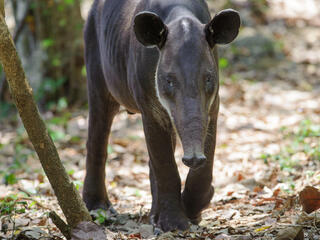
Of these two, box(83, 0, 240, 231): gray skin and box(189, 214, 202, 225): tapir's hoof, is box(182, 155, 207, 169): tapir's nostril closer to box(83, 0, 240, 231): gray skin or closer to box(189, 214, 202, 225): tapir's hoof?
box(83, 0, 240, 231): gray skin

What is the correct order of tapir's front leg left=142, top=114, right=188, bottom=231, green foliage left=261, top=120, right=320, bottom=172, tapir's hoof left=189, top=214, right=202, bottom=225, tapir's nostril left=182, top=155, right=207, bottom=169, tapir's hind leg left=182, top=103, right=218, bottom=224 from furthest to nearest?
green foliage left=261, top=120, right=320, bottom=172
tapir's hoof left=189, top=214, right=202, bottom=225
tapir's hind leg left=182, top=103, right=218, bottom=224
tapir's front leg left=142, top=114, right=188, bottom=231
tapir's nostril left=182, top=155, right=207, bottom=169

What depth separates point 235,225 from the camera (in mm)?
4438

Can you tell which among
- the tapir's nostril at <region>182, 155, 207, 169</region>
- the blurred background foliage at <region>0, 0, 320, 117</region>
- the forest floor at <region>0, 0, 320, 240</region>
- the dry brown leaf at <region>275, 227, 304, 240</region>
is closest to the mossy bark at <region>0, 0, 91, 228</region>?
the forest floor at <region>0, 0, 320, 240</region>

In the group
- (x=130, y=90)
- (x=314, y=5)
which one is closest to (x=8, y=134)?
(x=130, y=90)

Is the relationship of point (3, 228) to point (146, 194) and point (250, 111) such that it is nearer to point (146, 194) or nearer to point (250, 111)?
point (146, 194)

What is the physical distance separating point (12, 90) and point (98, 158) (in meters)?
2.43

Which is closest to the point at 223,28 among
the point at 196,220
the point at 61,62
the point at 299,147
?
the point at 196,220

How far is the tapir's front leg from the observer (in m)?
4.64

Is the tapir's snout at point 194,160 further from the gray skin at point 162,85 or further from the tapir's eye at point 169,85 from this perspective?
the tapir's eye at point 169,85

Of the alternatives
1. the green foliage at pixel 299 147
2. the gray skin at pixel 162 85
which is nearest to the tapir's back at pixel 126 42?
the gray skin at pixel 162 85

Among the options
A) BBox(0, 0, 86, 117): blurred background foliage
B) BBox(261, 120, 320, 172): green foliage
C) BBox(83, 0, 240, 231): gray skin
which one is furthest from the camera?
BBox(0, 0, 86, 117): blurred background foliage

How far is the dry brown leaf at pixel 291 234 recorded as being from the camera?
3.48m

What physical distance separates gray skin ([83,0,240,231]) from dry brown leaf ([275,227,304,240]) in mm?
675

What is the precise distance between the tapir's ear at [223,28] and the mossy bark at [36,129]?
1.41 m
